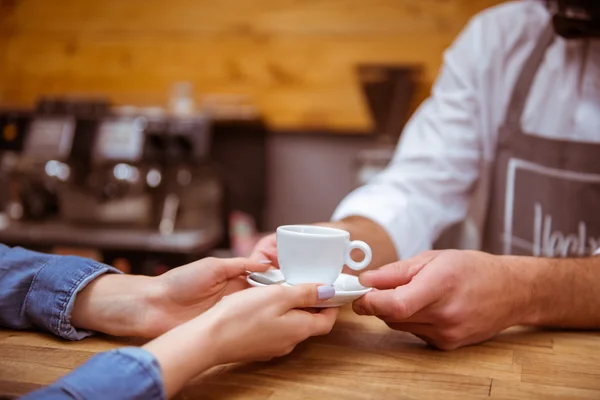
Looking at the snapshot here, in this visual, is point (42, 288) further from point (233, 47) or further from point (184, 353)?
point (233, 47)

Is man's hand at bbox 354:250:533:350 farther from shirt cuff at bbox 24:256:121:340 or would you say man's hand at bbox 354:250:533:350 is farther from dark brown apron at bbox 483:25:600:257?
dark brown apron at bbox 483:25:600:257

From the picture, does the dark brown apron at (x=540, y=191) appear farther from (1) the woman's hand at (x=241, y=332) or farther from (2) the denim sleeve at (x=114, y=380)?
(2) the denim sleeve at (x=114, y=380)

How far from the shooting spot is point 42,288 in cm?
86

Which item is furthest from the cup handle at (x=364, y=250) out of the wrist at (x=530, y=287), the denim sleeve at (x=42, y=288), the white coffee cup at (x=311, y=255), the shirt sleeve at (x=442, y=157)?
the shirt sleeve at (x=442, y=157)

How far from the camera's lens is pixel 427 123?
1582 mm

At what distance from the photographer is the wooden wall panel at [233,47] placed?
2850 millimetres

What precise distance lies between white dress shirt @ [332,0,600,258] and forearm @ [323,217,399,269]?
113mm

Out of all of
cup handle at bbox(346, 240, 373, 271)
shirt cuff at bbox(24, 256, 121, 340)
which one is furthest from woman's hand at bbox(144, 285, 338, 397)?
shirt cuff at bbox(24, 256, 121, 340)

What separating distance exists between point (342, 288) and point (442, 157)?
76 centimetres

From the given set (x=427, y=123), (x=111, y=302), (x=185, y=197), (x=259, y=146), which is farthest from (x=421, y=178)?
(x=259, y=146)

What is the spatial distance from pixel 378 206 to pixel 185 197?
1.45 m

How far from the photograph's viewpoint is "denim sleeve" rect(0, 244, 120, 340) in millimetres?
842

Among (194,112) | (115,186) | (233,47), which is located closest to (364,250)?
(115,186)

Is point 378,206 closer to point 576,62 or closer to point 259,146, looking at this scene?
point 576,62
